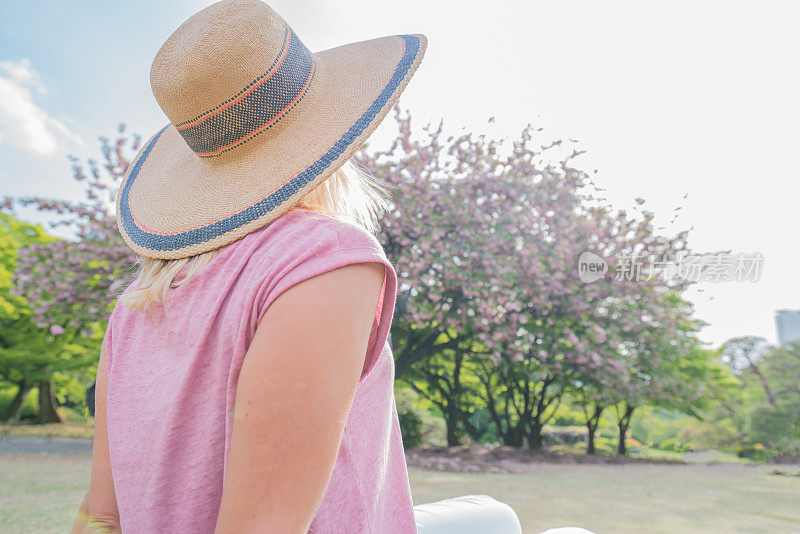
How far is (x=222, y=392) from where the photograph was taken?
23.5 inches

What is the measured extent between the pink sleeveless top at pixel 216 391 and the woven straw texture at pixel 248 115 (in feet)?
0.21

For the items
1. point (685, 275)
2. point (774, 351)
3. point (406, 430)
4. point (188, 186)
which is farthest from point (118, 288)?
point (774, 351)

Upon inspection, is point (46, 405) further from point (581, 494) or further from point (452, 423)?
point (581, 494)

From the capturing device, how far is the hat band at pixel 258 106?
0.70 meters

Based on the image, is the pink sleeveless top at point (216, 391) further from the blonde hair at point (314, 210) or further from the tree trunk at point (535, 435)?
the tree trunk at point (535, 435)

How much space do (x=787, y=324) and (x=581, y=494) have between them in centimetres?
Result: 920

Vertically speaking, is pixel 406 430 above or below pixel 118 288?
below

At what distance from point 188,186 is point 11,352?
1013cm

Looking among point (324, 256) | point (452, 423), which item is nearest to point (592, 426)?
point (452, 423)

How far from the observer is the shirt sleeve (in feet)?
1.71

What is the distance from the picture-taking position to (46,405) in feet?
39.9

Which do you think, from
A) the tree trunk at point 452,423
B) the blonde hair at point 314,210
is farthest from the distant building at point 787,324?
the blonde hair at point 314,210

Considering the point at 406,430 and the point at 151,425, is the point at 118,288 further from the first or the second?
the point at 151,425

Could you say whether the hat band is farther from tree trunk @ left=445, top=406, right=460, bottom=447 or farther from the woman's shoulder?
tree trunk @ left=445, top=406, right=460, bottom=447
